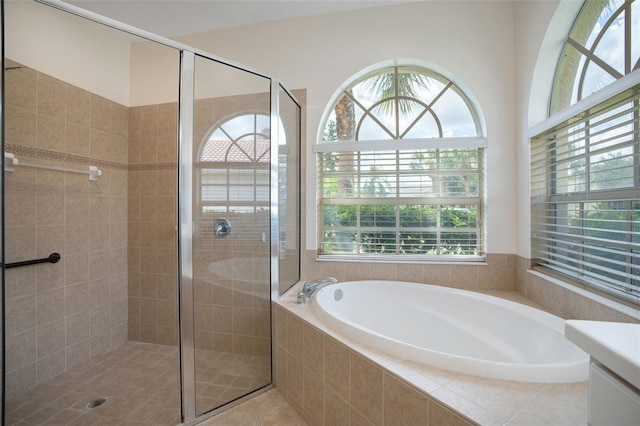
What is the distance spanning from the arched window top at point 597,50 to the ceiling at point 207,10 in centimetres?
117

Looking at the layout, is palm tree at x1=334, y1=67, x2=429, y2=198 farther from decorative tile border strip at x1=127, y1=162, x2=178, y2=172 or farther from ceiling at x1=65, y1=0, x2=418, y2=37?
decorative tile border strip at x1=127, y1=162, x2=178, y2=172

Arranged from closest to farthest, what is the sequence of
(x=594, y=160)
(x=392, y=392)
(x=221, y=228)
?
(x=392, y=392), (x=594, y=160), (x=221, y=228)

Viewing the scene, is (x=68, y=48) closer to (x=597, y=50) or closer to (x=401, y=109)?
(x=401, y=109)

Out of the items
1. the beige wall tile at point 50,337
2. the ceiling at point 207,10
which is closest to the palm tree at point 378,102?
the ceiling at point 207,10

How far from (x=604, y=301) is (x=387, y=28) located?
2.27 m

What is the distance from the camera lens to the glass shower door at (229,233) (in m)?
1.57

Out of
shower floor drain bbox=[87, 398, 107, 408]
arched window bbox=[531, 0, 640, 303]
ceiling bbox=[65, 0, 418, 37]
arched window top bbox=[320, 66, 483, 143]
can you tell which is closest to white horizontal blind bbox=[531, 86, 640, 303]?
arched window bbox=[531, 0, 640, 303]

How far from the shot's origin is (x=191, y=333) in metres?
1.52

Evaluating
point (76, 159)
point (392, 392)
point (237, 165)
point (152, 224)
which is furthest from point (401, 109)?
point (76, 159)

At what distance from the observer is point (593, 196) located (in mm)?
1456

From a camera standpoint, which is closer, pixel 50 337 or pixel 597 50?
pixel 597 50

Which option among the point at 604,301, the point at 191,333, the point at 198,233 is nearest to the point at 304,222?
the point at 198,233

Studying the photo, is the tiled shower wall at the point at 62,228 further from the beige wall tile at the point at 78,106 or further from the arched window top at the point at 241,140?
the arched window top at the point at 241,140

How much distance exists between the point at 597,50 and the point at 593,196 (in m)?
0.85
